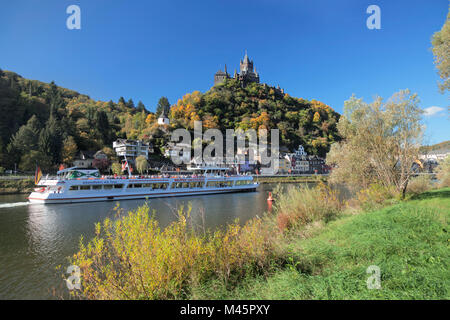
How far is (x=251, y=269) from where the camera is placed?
5883mm

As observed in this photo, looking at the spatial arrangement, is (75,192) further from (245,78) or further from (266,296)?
(245,78)

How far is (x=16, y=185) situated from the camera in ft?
127

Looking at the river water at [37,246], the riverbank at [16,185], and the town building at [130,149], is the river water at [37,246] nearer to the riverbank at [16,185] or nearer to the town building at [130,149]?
the riverbank at [16,185]

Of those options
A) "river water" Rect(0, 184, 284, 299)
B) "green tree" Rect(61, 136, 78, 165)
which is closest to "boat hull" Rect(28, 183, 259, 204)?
"river water" Rect(0, 184, 284, 299)

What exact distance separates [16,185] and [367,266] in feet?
167

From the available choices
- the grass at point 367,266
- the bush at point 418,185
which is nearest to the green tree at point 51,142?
the grass at point 367,266

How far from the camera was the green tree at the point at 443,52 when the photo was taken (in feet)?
39.9

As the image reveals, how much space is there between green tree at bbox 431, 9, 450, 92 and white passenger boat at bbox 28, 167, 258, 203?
1351 inches

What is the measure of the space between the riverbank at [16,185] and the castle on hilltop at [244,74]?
5050 inches

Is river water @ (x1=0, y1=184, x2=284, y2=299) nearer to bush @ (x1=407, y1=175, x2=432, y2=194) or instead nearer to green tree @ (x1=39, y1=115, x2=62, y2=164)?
bush @ (x1=407, y1=175, x2=432, y2=194)

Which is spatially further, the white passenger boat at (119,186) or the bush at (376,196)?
the white passenger boat at (119,186)

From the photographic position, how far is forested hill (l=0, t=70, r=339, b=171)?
52.9 metres

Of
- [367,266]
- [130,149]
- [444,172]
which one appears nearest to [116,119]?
[130,149]

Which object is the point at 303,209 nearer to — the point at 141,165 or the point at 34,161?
the point at 141,165
